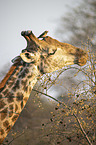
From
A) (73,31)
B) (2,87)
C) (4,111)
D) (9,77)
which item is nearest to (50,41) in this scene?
(9,77)

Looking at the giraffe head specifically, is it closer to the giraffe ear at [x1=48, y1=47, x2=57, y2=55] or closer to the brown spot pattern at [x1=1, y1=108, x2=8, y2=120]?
the giraffe ear at [x1=48, y1=47, x2=57, y2=55]

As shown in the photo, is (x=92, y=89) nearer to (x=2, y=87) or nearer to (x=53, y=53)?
(x=53, y=53)

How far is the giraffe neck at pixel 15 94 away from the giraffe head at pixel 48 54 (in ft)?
0.39

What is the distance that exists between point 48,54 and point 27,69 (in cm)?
35

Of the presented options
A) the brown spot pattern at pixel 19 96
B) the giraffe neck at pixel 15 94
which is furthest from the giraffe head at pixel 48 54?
the brown spot pattern at pixel 19 96


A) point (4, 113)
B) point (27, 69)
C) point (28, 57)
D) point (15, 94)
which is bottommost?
point (4, 113)

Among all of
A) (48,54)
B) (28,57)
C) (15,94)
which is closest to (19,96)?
(15,94)

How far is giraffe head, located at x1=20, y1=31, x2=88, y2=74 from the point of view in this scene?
2.03 m

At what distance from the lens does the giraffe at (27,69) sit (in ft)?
5.99

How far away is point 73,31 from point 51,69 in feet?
17.1

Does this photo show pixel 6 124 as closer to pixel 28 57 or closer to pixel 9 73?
pixel 9 73

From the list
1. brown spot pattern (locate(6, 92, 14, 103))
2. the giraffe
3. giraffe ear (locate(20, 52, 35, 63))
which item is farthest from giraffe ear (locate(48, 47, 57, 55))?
brown spot pattern (locate(6, 92, 14, 103))

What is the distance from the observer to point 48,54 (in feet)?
7.10

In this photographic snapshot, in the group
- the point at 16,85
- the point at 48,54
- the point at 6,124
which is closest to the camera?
the point at 6,124
